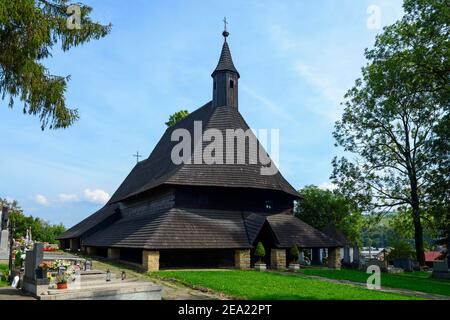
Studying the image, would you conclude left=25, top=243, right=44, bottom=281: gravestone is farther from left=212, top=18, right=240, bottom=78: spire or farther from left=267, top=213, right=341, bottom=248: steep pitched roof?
left=212, top=18, right=240, bottom=78: spire

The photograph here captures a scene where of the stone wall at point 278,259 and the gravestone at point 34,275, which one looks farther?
the stone wall at point 278,259

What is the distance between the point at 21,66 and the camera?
38.9ft

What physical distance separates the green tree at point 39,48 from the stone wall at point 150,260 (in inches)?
360

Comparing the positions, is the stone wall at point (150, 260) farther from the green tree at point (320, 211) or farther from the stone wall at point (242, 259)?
the green tree at point (320, 211)

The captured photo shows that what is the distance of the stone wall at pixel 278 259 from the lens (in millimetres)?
22391

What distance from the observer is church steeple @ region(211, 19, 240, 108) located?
29.5 metres

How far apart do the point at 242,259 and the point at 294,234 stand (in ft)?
13.0

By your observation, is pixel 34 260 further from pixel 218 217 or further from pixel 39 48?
pixel 218 217

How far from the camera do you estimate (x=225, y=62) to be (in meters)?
29.9

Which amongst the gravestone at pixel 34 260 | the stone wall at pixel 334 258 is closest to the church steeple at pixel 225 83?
the stone wall at pixel 334 258

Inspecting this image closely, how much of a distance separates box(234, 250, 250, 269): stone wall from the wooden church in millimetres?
55

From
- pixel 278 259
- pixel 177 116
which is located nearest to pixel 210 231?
pixel 278 259
